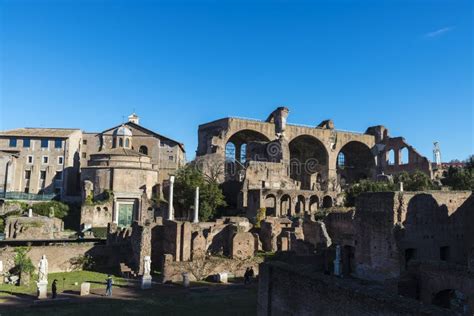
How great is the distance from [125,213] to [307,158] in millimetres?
30430

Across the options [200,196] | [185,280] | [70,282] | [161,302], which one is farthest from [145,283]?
[200,196]

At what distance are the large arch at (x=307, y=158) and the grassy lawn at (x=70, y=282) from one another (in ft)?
128

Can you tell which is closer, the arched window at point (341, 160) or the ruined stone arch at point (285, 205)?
the ruined stone arch at point (285, 205)

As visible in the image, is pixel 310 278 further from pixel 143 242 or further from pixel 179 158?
pixel 179 158

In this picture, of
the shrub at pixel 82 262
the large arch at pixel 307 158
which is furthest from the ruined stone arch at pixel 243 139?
the shrub at pixel 82 262

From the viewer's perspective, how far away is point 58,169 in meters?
48.1

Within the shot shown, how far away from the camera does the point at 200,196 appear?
3922 centimetres

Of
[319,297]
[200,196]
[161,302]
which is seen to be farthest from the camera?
[200,196]

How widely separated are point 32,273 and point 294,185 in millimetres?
30697

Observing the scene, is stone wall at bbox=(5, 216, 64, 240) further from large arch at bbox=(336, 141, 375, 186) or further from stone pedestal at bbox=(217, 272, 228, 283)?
large arch at bbox=(336, 141, 375, 186)

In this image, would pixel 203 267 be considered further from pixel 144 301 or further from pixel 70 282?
pixel 70 282

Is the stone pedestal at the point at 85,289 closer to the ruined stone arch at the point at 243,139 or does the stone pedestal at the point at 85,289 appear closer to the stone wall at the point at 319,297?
the stone wall at the point at 319,297

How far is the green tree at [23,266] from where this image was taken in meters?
21.9

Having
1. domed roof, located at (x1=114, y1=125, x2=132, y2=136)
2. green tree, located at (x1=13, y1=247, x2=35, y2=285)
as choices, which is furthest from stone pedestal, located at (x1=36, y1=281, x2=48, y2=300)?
domed roof, located at (x1=114, y1=125, x2=132, y2=136)
